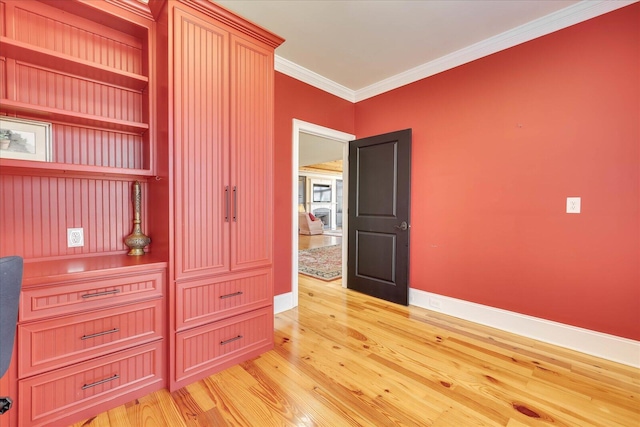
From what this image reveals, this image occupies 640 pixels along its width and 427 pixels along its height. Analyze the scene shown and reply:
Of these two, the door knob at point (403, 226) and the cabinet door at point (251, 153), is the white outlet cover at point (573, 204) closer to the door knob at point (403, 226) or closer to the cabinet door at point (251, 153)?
the door knob at point (403, 226)

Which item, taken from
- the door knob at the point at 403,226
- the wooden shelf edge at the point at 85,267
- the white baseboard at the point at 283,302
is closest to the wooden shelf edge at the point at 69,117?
the wooden shelf edge at the point at 85,267

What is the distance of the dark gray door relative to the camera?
10.0 ft

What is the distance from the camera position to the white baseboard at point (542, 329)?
6.45 ft

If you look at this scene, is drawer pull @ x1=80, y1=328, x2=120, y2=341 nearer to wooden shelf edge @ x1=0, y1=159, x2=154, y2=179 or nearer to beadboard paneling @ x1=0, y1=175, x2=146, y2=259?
beadboard paneling @ x1=0, y1=175, x2=146, y2=259

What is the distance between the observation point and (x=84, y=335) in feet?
4.73

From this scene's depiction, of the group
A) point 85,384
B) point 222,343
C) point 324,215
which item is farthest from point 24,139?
point 324,215

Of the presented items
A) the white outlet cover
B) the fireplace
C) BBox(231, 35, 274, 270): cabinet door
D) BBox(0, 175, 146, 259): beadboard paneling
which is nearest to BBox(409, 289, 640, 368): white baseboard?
A: the white outlet cover

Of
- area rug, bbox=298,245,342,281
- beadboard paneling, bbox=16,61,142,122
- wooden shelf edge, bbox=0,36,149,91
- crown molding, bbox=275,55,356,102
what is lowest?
area rug, bbox=298,245,342,281

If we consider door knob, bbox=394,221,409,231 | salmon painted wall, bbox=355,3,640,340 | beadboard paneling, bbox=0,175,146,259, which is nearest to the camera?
beadboard paneling, bbox=0,175,146,259

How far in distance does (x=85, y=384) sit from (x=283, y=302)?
1.71 m

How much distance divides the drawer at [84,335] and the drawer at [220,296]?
0.14 m

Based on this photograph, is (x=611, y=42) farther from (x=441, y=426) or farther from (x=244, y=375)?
(x=244, y=375)

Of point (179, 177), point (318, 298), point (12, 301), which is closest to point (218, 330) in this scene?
point (179, 177)

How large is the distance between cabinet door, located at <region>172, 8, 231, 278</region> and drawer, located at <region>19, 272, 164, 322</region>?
0.58ft
